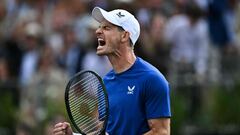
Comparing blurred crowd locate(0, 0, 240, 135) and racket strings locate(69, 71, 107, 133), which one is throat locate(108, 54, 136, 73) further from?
blurred crowd locate(0, 0, 240, 135)

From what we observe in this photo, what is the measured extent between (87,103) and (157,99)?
0.59m

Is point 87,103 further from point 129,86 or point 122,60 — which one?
point 122,60

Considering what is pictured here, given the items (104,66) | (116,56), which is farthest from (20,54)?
(116,56)

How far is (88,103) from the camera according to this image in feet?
27.5

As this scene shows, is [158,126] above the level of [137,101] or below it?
below

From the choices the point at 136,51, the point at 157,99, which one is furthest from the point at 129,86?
the point at 136,51

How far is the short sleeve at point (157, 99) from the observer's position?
8.40m

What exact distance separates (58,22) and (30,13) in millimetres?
760

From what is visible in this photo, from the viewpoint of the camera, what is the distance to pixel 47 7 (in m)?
18.5

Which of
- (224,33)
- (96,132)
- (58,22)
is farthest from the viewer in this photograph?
(58,22)

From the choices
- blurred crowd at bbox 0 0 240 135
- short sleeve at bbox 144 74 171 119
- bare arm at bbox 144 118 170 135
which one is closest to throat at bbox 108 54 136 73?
short sleeve at bbox 144 74 171 119

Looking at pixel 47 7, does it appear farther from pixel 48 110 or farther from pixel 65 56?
pixel 48 110

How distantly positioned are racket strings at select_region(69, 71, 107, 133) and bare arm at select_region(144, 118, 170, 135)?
468mm

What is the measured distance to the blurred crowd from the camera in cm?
1545
